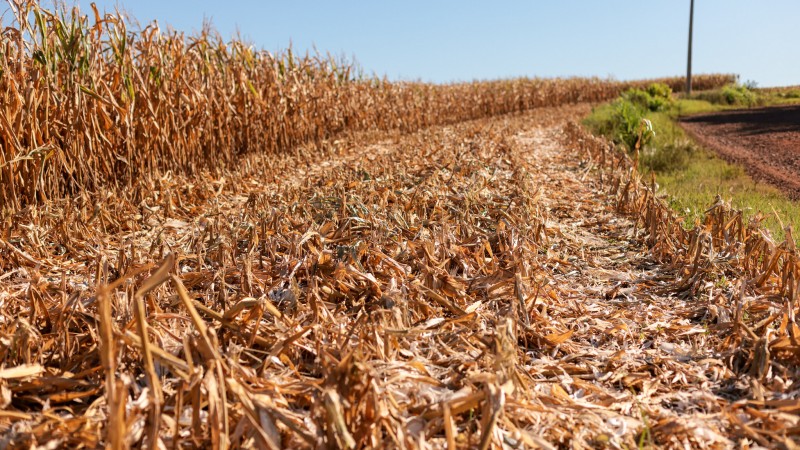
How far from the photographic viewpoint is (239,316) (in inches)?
114

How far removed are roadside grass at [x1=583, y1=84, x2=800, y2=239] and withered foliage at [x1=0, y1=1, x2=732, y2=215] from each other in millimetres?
5371

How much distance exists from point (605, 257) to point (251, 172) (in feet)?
16.6

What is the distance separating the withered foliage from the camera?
18.5ft

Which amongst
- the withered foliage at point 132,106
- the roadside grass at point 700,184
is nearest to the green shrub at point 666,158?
the roadside grass at point 700,184

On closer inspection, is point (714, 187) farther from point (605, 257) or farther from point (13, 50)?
point (13, 50)

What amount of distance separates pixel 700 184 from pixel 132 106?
21.8ft

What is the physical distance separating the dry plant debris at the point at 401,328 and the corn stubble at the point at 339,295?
0.05 ft

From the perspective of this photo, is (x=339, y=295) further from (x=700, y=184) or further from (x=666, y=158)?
(x=666, y=158)

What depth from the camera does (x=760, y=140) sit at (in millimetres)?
13508

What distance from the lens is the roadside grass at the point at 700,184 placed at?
5.82 metres

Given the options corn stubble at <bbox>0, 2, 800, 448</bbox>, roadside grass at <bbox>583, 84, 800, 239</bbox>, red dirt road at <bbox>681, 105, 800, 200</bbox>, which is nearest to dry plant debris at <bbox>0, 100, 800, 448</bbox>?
corn stubble at <bbox>0, 2, 800, 448</bbox>

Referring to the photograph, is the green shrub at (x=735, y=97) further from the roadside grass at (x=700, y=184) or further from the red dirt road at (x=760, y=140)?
the roadside grass at (x=700, y=184)

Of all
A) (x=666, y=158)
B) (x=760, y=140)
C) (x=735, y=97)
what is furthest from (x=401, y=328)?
(x=735, y=97)

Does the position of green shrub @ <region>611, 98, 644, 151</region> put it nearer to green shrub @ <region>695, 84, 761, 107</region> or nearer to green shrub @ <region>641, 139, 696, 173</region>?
green shrub @ <region>641, 139, 696, 173</region>
